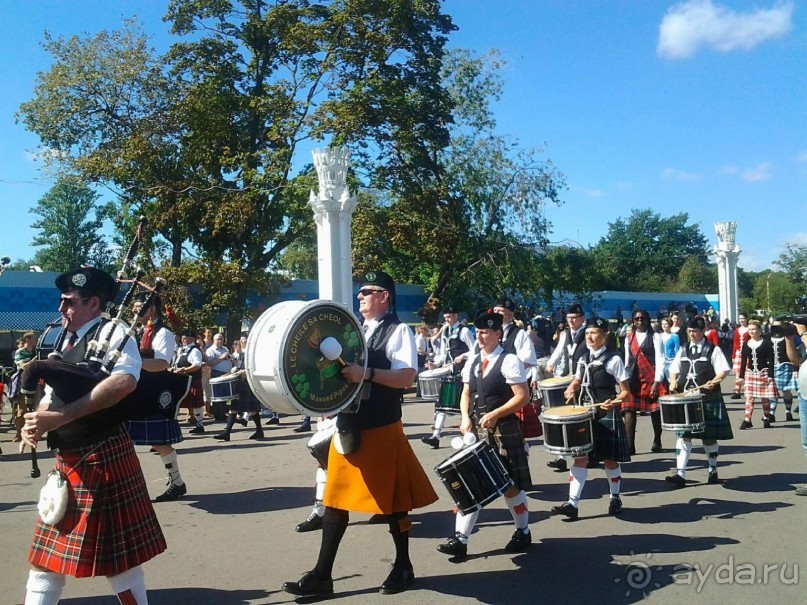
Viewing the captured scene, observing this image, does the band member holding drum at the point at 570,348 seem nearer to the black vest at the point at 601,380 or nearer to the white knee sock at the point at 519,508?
the black vest at the point at 601,380

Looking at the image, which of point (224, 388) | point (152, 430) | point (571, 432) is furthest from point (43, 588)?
point (224, 388)

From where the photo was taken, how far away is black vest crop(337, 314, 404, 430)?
173 inches

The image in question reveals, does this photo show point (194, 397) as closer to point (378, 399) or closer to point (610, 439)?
point (610, 439)

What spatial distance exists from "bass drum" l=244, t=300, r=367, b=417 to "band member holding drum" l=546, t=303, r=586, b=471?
160 inches

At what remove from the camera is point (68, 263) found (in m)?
54.9

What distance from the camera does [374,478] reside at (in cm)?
438

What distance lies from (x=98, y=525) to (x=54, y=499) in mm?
249

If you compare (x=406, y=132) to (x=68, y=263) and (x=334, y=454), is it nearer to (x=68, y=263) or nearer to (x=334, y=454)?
(x=334, y=454)

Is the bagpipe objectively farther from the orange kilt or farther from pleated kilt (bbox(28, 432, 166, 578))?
the orange kilt

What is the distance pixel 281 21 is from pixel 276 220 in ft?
20.3

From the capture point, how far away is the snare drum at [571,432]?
6090mm

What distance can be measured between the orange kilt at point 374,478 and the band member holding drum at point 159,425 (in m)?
2.94

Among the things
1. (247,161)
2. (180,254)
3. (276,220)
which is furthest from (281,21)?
(180,254)

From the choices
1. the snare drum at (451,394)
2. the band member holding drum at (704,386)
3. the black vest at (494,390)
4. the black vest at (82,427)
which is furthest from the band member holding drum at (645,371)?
the black vest at (82,427)
